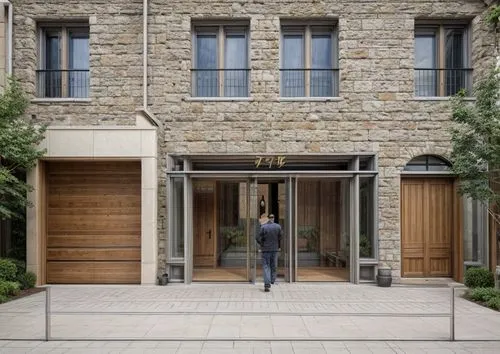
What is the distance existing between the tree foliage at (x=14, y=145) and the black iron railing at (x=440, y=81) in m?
9.76

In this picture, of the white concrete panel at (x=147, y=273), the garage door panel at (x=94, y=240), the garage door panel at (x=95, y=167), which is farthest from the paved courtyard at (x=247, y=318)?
the garage door panel at (x=95, y=167)

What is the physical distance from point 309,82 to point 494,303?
6782 mm

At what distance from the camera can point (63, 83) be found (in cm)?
1186

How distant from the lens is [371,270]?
11359 millimetres

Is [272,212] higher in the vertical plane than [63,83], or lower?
lower

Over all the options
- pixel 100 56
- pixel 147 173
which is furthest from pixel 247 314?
pixel 100 56

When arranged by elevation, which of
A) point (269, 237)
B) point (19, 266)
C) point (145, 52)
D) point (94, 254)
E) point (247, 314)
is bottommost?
point (247, 314)

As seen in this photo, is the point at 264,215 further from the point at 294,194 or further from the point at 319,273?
the point at 319,273

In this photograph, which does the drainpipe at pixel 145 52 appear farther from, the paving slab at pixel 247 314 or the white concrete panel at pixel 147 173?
the paving slab at pixel 247 314

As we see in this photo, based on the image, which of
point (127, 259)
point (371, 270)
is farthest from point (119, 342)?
point (371, 270)

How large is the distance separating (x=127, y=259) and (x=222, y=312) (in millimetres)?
4271

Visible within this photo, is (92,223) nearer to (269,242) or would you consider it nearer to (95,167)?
(95,167)

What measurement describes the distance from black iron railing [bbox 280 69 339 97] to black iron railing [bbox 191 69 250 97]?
108 cm

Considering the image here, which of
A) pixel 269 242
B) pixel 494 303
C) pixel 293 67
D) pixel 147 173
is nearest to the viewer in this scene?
pixel 494 303
